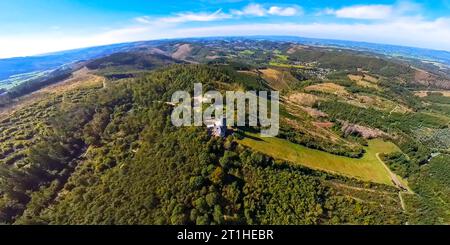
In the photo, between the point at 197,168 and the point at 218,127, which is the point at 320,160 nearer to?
the point at 218,127

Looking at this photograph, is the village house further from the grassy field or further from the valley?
the grassy field

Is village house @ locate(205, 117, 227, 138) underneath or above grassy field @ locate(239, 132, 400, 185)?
above

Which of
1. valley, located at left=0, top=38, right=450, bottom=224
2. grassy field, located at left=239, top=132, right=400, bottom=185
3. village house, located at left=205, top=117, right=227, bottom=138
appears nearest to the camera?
valley, located at left=0, top=38, right=450, bottom=224

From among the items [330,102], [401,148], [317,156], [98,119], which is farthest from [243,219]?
[330,102]

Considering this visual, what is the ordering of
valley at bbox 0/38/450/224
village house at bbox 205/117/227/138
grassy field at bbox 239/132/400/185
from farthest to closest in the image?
grassy field at bbox 239/132/400/185
village house at bbox 205/117/227/138
valley at bbox 0/38/450/224

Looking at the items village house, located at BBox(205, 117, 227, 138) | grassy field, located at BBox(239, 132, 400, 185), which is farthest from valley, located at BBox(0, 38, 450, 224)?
village house, located at BBox(205, 117, 227, 138)

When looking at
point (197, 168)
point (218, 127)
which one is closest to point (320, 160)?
point (218, 127)
